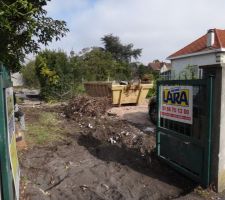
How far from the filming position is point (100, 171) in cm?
573

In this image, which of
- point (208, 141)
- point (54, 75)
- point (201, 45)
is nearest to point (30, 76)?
point (201, 45)

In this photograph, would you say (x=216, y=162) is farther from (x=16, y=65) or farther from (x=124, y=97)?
(x=124, y=97)

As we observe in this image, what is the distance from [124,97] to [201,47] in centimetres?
1403

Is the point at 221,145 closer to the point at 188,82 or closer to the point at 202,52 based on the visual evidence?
the point at 188,82

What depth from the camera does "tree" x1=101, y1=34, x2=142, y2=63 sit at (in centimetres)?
6467

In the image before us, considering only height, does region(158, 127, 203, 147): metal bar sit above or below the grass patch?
above

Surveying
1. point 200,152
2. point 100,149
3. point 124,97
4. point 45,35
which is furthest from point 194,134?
point 124,97

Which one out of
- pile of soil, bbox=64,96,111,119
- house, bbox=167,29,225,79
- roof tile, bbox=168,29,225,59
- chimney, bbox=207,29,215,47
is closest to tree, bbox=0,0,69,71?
pile of soil, bbox=64,96,111,119

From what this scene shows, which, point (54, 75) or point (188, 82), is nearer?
point (188, 82)

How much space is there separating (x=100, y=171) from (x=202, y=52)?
72.4 ft

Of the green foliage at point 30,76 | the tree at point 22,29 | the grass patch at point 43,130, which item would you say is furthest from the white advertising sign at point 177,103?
the green foliage at point 30,76

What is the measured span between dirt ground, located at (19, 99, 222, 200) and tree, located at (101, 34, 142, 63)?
188 feet

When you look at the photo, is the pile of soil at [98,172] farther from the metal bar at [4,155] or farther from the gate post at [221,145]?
the metal bar at [4,155]

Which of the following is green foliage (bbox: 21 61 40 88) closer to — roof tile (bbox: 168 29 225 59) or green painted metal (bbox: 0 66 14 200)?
roof tile (bbox: 168 29 225 59)
